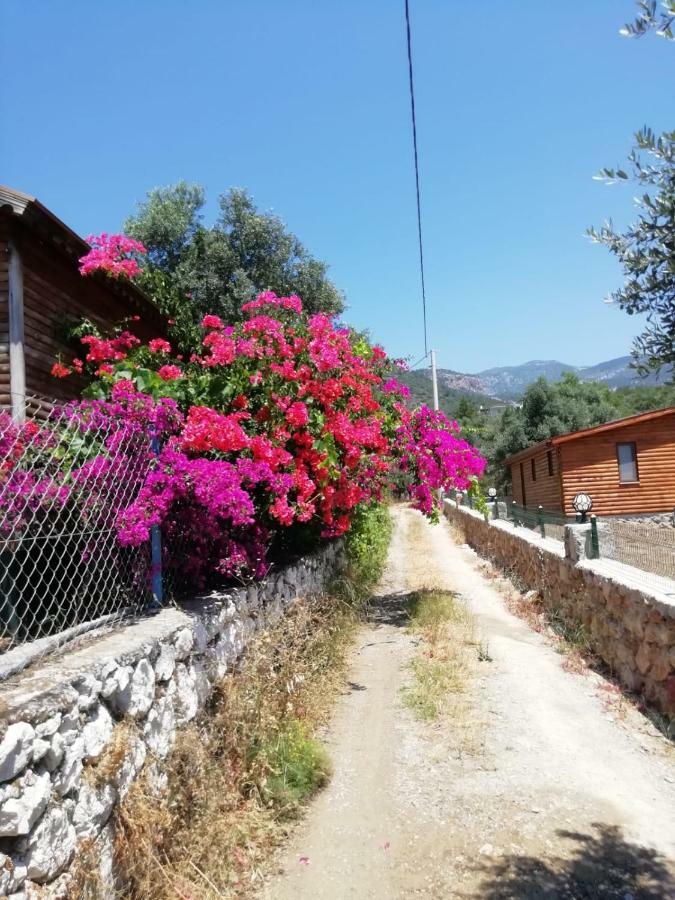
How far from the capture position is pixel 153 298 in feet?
30.0

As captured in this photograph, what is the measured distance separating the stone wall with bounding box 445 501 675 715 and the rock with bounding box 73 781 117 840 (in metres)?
4.59

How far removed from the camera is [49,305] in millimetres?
6797

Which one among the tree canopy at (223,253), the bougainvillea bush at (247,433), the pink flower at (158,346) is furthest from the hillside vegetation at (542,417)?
the pink flower at (158,346)

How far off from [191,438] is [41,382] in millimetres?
3407

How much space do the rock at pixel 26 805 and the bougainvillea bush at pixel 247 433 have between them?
140 centimetres

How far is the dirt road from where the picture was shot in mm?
3258

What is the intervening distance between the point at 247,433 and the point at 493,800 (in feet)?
10.7

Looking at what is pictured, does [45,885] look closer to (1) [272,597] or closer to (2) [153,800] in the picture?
(2) [153,800]

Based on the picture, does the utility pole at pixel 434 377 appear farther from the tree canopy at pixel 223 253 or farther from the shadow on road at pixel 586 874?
the shadow on road at pixel 586 874

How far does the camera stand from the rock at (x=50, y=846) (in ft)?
6.73

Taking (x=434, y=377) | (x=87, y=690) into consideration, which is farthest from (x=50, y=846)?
(x=434, y=377)

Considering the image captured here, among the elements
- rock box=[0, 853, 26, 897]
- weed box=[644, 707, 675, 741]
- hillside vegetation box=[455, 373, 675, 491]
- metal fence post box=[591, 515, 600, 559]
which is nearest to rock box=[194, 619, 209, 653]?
rock box=[0, 853, 26, 897]

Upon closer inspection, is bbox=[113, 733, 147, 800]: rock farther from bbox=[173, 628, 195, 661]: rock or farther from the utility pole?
the utility pole

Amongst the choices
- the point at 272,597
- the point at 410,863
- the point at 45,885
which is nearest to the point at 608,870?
the point at 410,863
